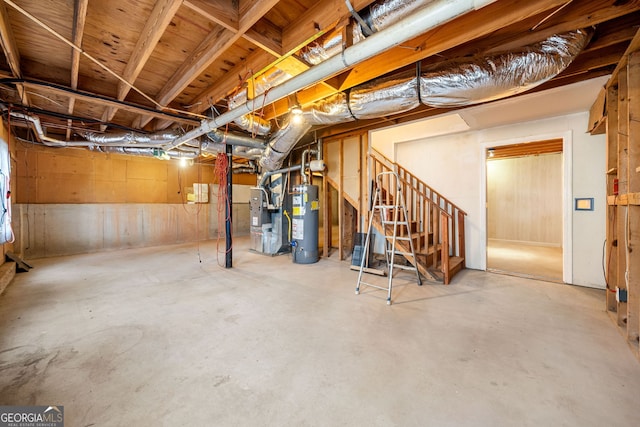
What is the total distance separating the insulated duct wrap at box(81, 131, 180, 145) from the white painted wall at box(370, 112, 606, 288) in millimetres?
3914

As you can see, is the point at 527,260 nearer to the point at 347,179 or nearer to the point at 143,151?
the point at 347,179

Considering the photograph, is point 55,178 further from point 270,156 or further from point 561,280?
point 561,280

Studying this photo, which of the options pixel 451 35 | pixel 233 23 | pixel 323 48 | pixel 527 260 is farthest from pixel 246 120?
pixel 527 260

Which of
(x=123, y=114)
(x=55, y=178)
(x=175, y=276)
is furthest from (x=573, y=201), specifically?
(x=55, y=178)

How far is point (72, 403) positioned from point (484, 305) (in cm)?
343

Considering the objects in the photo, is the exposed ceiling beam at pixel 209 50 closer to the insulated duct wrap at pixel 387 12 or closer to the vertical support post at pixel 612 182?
the insulated duct wrap at pixel 387 12

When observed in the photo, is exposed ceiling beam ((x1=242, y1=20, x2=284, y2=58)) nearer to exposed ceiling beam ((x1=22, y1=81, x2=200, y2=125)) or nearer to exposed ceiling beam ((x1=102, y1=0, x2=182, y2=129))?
exposed ceiling beam ((x1=102, y1=0, x2=182, y2=129))

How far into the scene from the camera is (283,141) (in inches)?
156

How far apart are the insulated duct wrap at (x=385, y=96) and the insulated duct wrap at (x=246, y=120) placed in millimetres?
1324

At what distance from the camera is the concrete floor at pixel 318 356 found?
4.34ft

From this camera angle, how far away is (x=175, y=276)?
3777 millimetres

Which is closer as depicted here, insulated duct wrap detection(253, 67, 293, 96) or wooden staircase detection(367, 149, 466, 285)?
insulated duct wrap detection(253, 67, 293, 96)

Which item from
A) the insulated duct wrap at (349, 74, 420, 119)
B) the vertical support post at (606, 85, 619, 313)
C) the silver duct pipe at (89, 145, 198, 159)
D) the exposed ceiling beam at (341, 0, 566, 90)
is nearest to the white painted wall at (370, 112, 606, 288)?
the vertical support post at (606, 85, 619, 313)

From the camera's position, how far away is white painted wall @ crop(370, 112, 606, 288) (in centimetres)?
327
